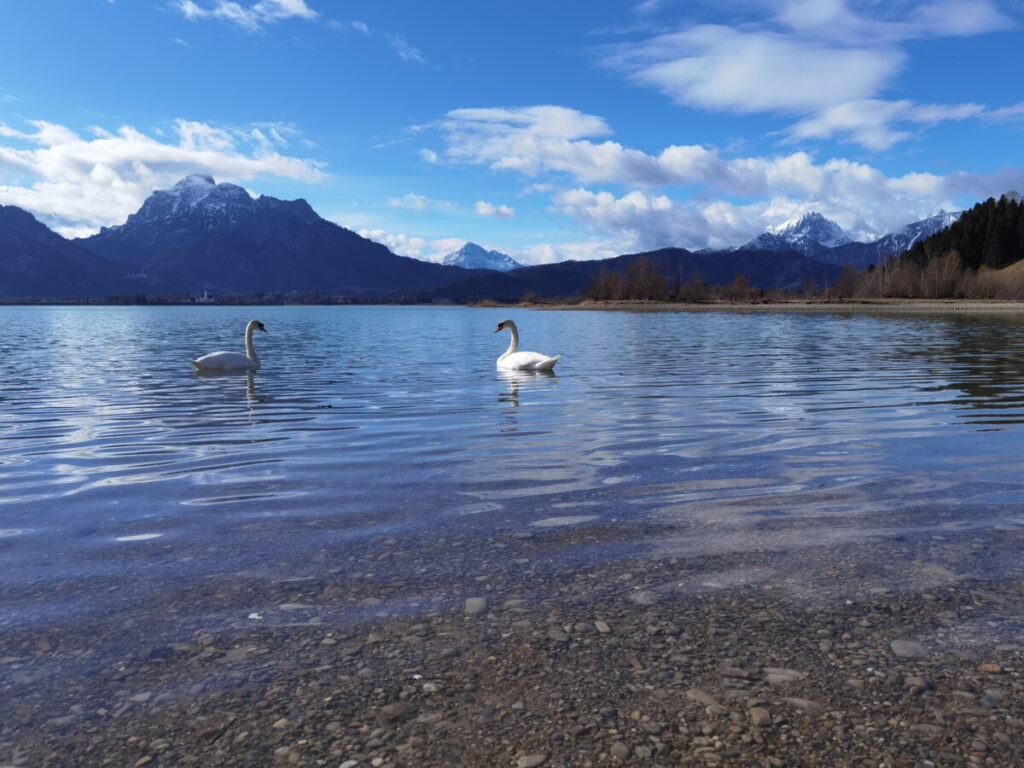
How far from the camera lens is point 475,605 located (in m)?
5.86

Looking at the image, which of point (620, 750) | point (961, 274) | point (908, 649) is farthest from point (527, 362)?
point (961, 274)

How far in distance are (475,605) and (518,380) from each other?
19.6m

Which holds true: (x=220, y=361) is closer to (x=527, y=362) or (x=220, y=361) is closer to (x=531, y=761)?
(x=527, y=362)

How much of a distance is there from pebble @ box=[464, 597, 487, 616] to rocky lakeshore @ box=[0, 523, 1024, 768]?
0.02 meters

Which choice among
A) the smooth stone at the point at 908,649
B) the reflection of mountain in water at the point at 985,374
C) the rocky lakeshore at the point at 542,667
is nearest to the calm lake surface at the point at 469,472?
the reflection of mountain in water at the point at 985,374

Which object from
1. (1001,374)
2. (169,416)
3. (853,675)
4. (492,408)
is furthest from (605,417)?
(1001,374)

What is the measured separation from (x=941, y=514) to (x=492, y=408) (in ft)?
38.2

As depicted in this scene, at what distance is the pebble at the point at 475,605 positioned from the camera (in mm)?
5731

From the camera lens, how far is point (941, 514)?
8.30 metres

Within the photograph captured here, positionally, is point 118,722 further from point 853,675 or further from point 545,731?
point 853,675

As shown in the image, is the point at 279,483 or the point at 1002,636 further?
the point at 279,483

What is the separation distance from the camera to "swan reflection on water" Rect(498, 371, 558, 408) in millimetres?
20547

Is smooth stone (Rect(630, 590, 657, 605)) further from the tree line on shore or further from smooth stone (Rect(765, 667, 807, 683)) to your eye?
the tree line on shore

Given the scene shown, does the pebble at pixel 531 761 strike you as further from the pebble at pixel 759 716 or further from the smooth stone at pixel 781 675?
the smooth stone at pixel 781 675
